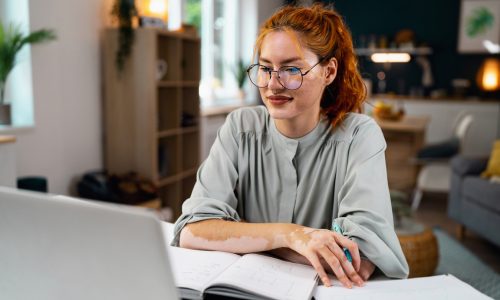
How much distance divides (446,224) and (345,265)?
3.58 metres

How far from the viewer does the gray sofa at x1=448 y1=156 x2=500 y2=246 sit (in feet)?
11.0

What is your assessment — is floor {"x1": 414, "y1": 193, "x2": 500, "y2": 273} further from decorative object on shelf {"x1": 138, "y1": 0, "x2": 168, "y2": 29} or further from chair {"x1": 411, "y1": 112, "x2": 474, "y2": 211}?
decorative object on shelf {"x1": 138, "y1": 0, "x2": 168, "y2": 29}

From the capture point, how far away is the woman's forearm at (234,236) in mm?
1098

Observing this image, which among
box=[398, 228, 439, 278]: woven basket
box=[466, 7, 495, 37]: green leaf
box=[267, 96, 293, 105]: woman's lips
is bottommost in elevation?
box=[398, 228, 439, 278]: woven basket

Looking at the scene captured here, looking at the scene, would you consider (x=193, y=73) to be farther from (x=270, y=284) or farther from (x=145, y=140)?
(x=270, y=284)

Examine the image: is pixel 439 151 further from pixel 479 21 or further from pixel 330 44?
pixel 330 44

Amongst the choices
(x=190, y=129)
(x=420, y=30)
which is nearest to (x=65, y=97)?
(x=190, y=129)

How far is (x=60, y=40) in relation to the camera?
310 centimetres

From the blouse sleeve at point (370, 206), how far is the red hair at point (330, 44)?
126 mm

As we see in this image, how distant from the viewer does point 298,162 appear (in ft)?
4.49

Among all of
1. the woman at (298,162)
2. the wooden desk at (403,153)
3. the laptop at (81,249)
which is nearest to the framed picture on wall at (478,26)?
the wooden desk at (403,153)

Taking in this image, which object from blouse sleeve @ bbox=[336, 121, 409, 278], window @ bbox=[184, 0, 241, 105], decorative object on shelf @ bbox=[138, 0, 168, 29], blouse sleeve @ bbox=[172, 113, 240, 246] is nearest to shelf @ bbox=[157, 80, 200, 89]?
decorative object on shelf @ bbox=[138, 0, 168, 29]

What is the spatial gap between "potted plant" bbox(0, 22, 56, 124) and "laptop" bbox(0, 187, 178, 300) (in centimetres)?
228

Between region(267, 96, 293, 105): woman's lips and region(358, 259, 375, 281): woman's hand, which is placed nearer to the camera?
region(358, 259, 375, 281): woman's hand
